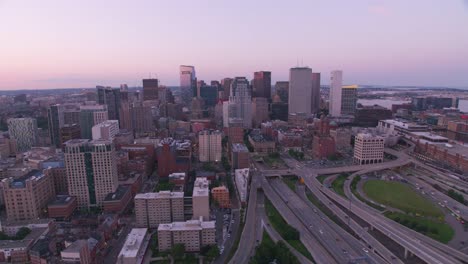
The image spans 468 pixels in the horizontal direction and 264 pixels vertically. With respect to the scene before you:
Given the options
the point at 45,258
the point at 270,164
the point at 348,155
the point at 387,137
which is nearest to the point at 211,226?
the point at 45,258

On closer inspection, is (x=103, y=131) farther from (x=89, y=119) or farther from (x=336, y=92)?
(x=336, y=92)

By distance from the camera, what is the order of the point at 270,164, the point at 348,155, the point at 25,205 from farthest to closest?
the point at 348,155
the point at 270,164
the point at 25,205

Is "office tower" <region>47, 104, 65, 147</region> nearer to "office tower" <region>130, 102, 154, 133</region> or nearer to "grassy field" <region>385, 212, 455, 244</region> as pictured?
"office tower" <region>130, 102, 154, 133</region>

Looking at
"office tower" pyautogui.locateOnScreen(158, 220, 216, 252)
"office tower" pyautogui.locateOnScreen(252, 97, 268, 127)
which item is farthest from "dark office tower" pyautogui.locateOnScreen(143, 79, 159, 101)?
"office tower" pyautogui.locateOnScreen(158, 220, 216, 252)

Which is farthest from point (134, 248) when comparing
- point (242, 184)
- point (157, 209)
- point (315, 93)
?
point (315, 93)

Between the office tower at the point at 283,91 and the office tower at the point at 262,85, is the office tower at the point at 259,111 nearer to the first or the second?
the office tower at the point at 262,85

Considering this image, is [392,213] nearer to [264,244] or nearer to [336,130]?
[264,244]
